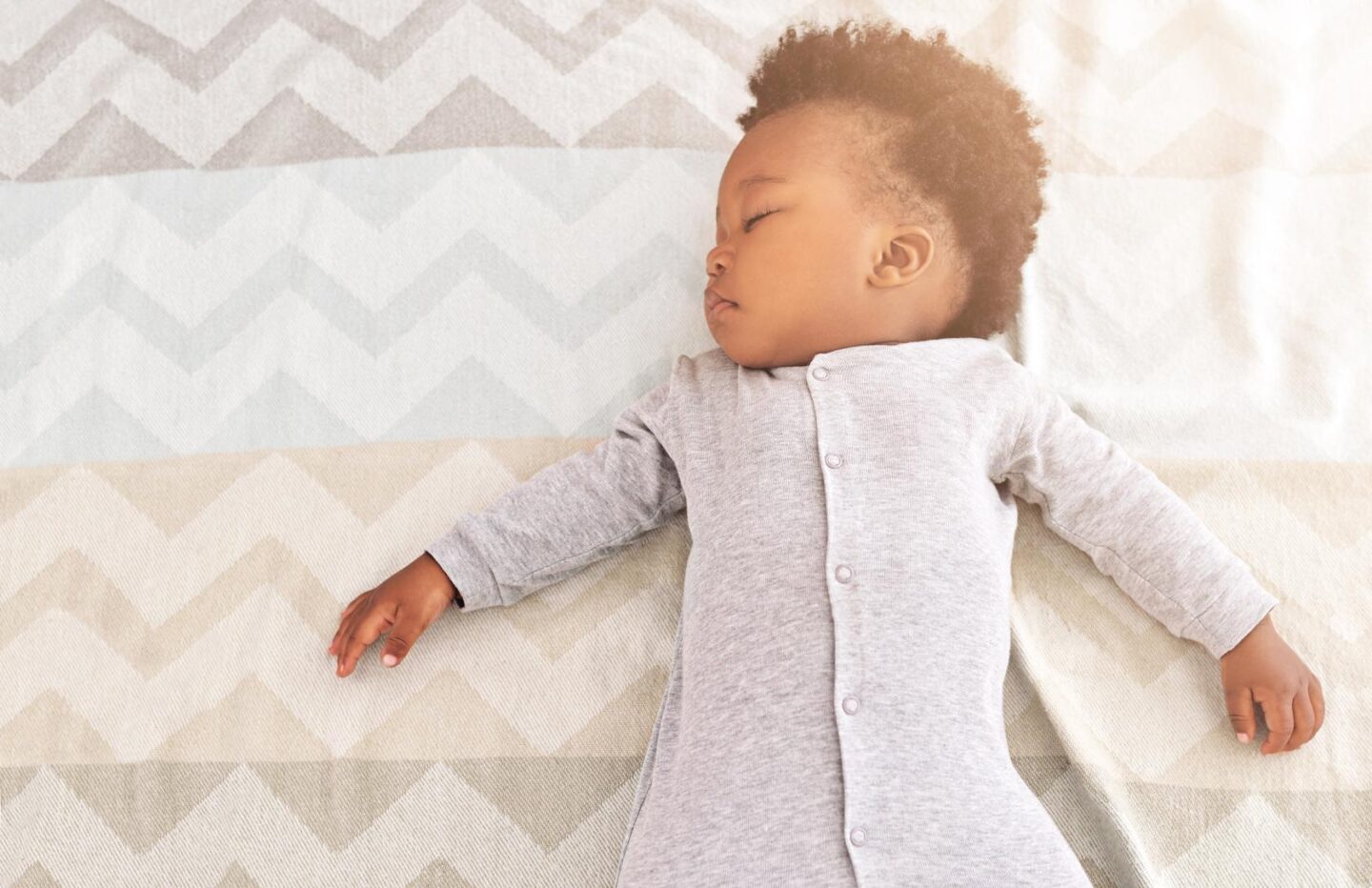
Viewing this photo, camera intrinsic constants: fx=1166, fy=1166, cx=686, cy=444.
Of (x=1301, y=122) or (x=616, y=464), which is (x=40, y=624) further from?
(x=1301, y=122)

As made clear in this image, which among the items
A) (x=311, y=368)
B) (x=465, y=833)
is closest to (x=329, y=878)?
(x=465, y=833)

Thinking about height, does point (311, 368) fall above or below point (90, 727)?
above

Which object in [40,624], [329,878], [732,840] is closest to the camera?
[732,840]

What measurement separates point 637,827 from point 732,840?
0.12 m

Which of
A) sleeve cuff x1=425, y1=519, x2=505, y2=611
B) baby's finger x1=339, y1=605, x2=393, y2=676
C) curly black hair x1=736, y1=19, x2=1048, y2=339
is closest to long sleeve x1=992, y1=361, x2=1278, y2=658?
curly black hair x1=736, y1=19, x2=1048, y2=339

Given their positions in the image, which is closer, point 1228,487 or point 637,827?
point 637,827

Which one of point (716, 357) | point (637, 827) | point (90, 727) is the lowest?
point (637, 827)

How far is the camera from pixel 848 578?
1012 mm

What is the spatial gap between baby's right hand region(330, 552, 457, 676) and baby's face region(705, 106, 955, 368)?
1.19 ft

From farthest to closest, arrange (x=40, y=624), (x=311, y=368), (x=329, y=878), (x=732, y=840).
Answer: (x=311, y=368), (x=40, y=624), (x=329, y=878), (x=732, y=840)

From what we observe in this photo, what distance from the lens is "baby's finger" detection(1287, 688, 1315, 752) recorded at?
1062mm

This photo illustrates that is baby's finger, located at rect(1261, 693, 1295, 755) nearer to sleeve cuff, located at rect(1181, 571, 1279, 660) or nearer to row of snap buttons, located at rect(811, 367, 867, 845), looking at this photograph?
sleeve cuff, located at rect(1181, 571, 1279, 660)

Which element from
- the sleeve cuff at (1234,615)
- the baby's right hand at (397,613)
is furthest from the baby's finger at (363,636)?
the sleeve cuff at (1234,615)

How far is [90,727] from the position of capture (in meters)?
1.13
